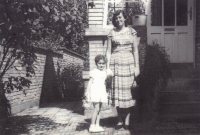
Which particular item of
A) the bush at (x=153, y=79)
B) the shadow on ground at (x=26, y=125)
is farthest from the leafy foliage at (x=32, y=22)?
the bush at (x=153, y=79)

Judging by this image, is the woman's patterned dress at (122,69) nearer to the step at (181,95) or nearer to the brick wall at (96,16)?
the step at (181,95)

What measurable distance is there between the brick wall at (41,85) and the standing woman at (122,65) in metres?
3.41

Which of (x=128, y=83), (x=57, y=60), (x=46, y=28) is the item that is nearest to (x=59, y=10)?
(x=46, y=28)

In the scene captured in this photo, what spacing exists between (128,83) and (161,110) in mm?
1337

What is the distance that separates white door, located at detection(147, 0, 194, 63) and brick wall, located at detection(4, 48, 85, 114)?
3.43 m

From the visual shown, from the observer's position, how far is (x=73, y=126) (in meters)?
5.53

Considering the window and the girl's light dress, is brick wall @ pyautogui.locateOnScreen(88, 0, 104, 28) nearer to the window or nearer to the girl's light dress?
the girl's light dress

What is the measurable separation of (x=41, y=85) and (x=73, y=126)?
456cm

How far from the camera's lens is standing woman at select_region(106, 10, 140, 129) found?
488 centimetres

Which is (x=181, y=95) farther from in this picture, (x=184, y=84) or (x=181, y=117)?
(x=181, y=117)

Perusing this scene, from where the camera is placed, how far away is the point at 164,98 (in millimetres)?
5996

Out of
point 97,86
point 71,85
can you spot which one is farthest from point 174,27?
point 71,85

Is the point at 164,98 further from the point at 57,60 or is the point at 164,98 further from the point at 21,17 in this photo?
the point at 57,60

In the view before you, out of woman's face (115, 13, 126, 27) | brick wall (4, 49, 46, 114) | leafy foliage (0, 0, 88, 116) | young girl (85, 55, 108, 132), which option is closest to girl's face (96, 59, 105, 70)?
young girl (85, 55, 108, 132)
